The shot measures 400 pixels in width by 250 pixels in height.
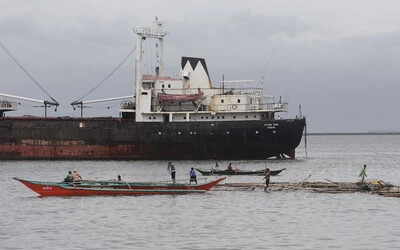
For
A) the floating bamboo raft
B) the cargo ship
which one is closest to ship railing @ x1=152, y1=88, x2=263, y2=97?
the cargo ship

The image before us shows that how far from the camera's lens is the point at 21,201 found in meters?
44.3

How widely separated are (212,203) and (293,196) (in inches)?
245

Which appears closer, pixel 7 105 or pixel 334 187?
pixel 334 187

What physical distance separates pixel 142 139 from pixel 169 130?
3.30 meters

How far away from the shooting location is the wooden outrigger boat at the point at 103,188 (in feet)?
146

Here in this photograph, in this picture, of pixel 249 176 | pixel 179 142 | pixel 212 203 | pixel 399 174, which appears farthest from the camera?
pixel 179 142

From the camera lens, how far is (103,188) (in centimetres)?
4484

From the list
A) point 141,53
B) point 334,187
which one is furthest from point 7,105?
point 334,187

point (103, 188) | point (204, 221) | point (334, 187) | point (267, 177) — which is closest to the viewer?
point (204, 221)

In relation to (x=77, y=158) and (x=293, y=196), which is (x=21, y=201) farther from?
(x=77, y=158)

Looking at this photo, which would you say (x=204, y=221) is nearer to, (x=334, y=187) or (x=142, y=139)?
(x=334, y=187)

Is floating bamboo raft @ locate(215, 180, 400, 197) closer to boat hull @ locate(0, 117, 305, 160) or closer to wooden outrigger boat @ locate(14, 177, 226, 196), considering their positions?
wooden outrigger boat @ locate(14, 177, 226, 196)

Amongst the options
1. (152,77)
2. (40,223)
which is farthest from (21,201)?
(152,77)

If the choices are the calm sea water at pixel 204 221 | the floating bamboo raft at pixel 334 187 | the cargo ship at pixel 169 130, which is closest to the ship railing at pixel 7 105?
the cargo ship at pixel 169 130
